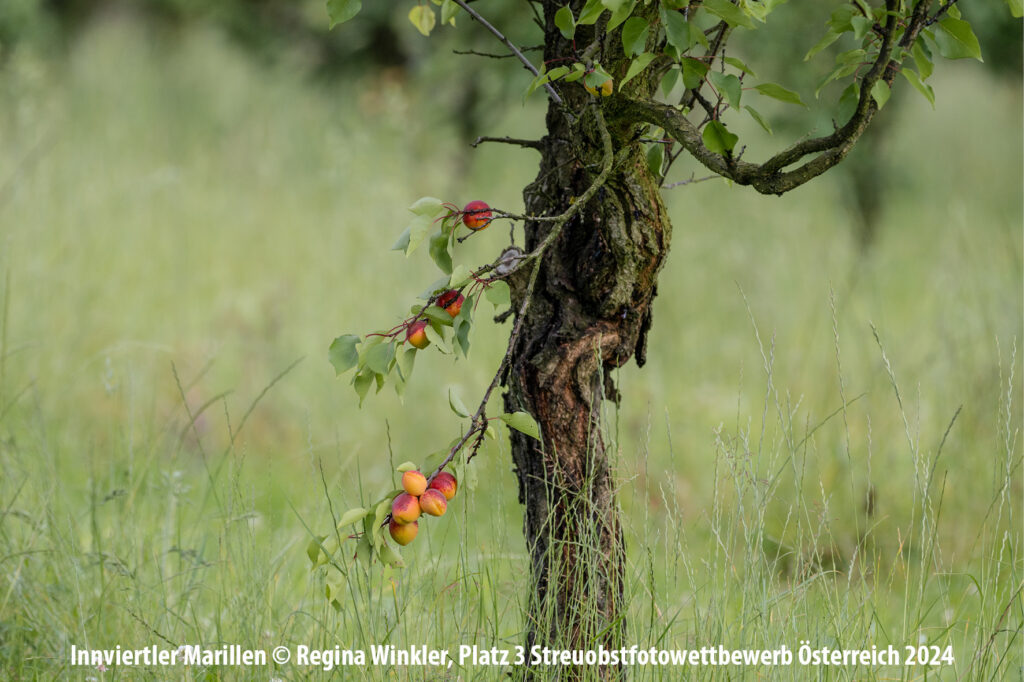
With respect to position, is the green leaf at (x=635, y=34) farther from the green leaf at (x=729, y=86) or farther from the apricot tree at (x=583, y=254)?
the green leaf at (x=729, y=86)

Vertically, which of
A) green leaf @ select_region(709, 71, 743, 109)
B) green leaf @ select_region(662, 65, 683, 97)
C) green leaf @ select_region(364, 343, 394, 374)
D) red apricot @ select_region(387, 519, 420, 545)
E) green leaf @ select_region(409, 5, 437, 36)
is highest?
green leaf @ select_region(409, 5, 437, 36)

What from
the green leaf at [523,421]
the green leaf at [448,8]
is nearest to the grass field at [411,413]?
the green leaf at [523,421]

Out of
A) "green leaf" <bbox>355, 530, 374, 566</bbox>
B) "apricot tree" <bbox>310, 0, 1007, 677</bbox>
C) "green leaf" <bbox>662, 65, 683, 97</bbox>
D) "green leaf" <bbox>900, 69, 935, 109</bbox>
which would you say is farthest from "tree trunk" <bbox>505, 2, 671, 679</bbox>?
"green leaf" <bbox>900, 69, 935, 109</bbox>

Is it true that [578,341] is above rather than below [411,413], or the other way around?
below

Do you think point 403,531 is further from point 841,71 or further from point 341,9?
point 841,71

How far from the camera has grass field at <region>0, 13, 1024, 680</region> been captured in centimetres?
190

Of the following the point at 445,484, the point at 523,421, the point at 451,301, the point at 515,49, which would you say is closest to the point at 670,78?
the point at 515,49

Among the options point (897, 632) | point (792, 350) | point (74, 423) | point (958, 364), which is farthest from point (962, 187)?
point (74, 423)

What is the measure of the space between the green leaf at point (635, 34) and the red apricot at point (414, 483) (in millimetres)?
760

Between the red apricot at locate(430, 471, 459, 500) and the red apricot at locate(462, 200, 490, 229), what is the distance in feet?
1.38

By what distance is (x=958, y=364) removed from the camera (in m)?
3.74

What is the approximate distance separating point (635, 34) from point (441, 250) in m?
0.48

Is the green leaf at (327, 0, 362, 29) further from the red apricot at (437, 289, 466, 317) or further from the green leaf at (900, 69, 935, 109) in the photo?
the green leaf at (900, 69, 935, 109)

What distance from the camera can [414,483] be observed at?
1.46 meters
